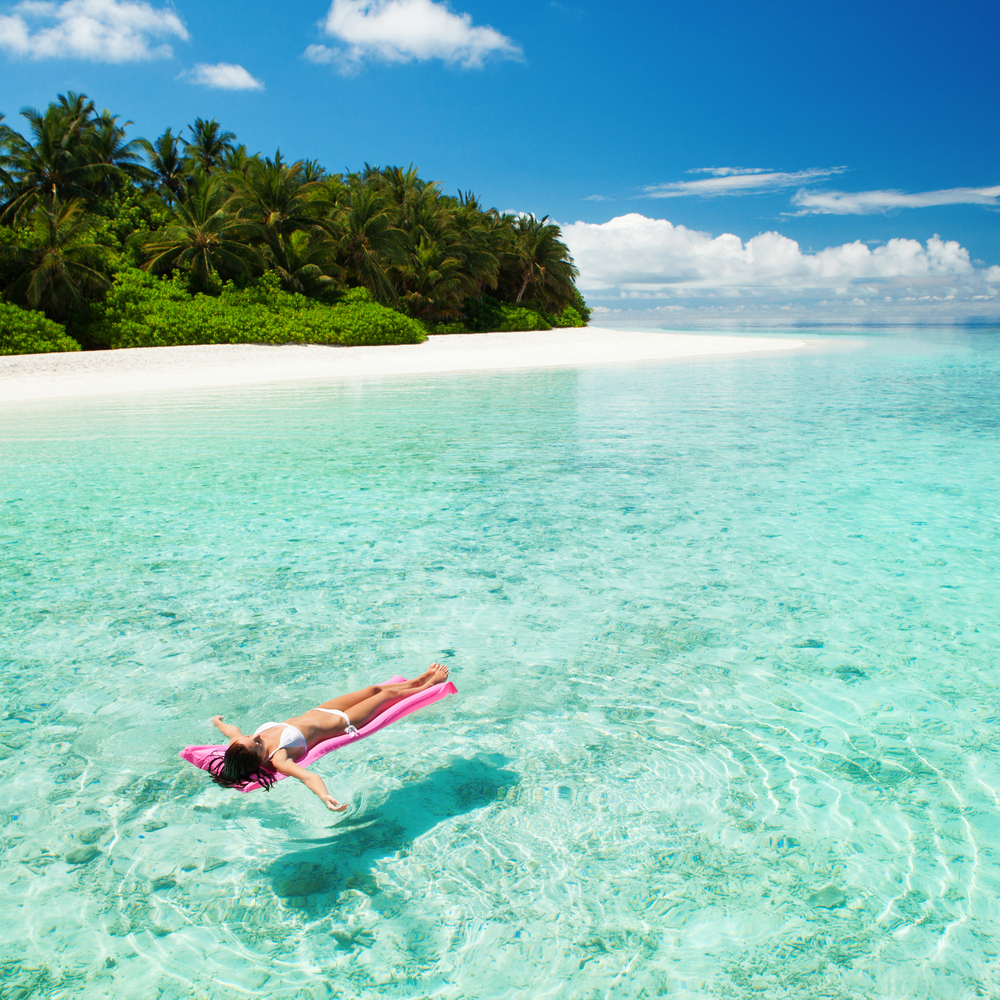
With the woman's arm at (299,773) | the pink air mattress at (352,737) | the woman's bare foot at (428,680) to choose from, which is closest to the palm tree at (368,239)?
the woman's bare foot at (428,680)

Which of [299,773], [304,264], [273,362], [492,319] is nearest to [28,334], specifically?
[273,362]

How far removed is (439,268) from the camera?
38.1 metres

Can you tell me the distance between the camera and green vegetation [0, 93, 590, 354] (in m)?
26.0

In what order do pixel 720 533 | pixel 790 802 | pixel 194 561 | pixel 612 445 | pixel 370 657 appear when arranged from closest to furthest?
pixel 790 802, pixel 370 657, pixel 194 561, pixel 720 533, pixel 612 445

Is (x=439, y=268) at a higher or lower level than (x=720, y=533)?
higher

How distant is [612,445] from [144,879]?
9244 millimetres

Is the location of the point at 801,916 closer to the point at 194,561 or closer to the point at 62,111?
the point at 194,561

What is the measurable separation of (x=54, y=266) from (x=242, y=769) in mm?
27767

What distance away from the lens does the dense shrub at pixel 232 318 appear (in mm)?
26422

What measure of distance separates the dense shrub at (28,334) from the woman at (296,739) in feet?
80.9

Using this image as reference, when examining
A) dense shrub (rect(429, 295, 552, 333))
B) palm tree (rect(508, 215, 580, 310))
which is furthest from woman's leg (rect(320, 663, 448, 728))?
palm tree (rect(508, 215, 580, 310))

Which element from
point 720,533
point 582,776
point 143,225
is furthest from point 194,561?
point 143,225

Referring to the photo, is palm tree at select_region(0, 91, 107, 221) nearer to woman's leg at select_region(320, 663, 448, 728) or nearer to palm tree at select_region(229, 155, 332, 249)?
palm tree at select_region(229, 155, 332, 249)

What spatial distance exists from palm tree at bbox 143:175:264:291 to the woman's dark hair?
3100 cm
